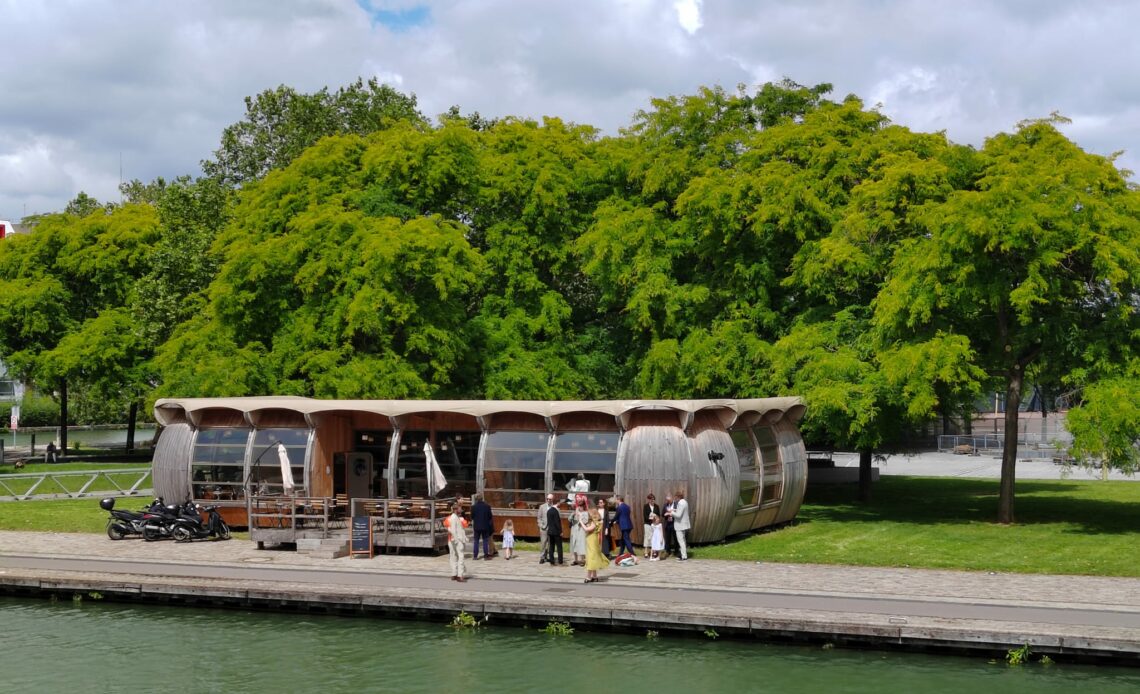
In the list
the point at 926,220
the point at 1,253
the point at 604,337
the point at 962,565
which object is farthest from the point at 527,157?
the point at 1,253

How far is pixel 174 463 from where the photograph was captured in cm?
3572

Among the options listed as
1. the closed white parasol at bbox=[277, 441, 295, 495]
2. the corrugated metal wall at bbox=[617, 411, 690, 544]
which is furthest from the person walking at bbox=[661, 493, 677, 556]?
the closed white parasol at bbox=[277, 441, 295, 495]

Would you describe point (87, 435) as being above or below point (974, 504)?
above

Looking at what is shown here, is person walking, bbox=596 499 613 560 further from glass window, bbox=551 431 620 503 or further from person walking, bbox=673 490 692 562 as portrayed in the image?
person walking, bbox=673 490 692 562

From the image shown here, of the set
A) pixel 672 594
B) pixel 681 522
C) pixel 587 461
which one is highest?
pixel 587 461

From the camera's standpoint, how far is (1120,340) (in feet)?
110

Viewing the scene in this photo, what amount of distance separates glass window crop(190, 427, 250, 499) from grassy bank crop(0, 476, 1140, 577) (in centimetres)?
400

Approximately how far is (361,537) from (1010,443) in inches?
744

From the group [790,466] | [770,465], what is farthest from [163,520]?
[790,466]

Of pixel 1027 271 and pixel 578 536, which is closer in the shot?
pixel 578 536

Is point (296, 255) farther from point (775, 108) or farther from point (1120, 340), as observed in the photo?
point (1120, 340)

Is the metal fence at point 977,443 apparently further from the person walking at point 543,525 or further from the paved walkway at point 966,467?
the person walking at point 543,525

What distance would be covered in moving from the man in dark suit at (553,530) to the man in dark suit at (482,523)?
156cm

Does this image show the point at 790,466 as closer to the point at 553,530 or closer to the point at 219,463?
the point at 553,530
